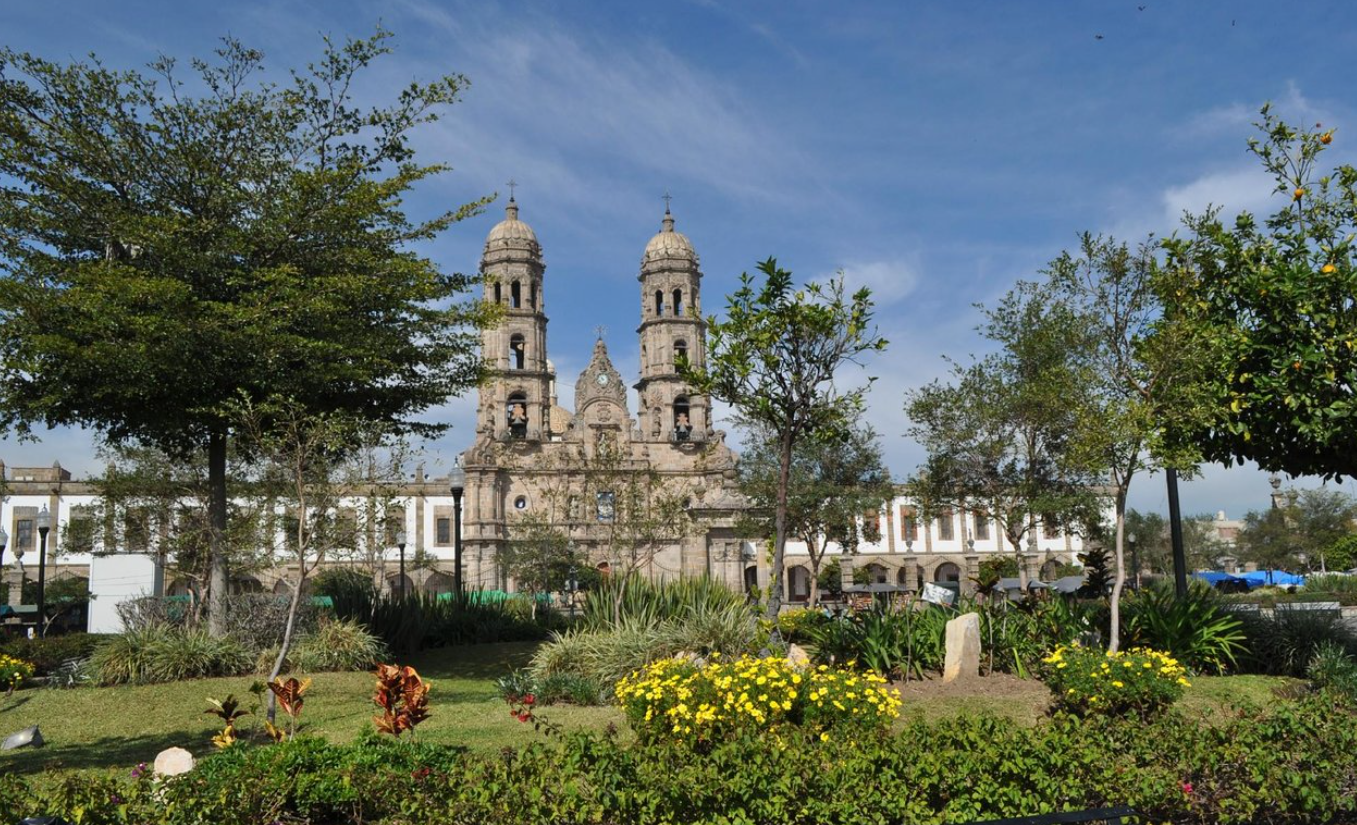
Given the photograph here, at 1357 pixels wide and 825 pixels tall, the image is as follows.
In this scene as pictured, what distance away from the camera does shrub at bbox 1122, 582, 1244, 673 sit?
12.4 metres

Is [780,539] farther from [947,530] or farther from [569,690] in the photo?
[947,530]

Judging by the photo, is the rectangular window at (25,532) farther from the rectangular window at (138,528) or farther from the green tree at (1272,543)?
the green tree at (1272,543)

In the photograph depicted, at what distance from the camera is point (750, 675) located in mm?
8328

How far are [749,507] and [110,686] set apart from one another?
28.7m

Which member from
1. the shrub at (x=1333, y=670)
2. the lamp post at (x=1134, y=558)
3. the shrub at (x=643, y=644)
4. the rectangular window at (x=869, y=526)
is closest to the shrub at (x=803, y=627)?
the shrub at (x=643, y=644)

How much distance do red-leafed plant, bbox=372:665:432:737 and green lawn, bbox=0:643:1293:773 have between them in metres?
1.37

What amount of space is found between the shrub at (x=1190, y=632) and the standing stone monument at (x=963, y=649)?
2.21 meters

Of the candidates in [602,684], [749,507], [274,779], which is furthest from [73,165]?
[749,507]

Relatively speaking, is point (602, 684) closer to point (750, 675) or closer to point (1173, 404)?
point (750, 675)

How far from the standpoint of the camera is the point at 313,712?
1146 cm

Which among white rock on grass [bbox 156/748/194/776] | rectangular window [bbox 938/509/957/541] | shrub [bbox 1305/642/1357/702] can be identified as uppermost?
rectangular window [bbox 938/509/957/541]

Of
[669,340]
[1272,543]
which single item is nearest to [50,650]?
[669,340]

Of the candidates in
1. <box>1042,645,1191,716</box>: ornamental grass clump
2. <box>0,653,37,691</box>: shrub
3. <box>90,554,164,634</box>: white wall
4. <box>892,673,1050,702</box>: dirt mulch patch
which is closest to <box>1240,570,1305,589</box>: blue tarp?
<box>892,673,1050,702</box>: dirt mulch patch

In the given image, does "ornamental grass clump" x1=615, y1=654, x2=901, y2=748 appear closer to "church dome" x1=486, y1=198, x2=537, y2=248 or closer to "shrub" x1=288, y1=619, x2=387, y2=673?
"shrub" x1=288, y1=619, x2=387, y2=673
